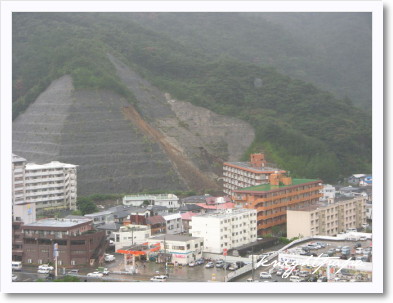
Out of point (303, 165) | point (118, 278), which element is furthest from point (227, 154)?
point (118, 278)

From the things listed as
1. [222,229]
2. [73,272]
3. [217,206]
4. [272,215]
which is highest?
[217,206]

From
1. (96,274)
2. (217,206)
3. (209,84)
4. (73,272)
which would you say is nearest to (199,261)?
(96,274)

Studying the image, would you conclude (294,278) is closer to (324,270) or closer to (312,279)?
(312,279)

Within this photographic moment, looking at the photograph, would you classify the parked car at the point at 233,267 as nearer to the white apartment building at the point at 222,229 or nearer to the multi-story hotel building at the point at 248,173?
the white apartment building at the point at 222,229

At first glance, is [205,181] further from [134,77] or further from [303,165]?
[134,77]

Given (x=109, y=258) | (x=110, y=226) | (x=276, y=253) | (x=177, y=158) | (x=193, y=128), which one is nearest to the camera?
(x=276, y=253)

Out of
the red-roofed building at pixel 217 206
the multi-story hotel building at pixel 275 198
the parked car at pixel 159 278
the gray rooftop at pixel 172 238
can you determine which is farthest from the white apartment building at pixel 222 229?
the parked car at pixel 159 278

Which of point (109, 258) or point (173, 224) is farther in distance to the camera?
point (173, 224)
